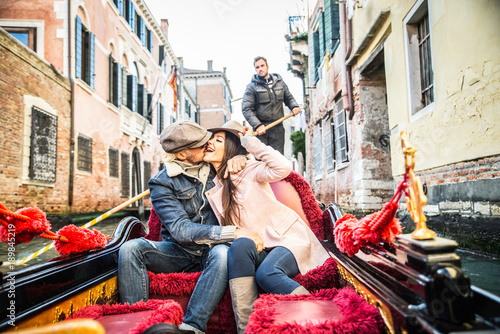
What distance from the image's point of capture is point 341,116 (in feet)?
24.4

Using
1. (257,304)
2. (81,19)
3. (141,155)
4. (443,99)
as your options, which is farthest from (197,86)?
(257,304)

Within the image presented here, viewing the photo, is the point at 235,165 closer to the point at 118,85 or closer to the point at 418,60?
the point at 418,60

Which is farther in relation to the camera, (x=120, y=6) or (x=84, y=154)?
(x=120, y=6)

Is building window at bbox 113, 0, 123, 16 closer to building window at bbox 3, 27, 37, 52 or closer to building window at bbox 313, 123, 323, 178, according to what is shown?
building window at bbox 3, 27, 37, 52

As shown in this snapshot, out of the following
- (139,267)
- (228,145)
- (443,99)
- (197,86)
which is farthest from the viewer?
(197,86)

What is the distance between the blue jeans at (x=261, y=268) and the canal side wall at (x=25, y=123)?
19.6ft

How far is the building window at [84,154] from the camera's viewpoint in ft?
28.4

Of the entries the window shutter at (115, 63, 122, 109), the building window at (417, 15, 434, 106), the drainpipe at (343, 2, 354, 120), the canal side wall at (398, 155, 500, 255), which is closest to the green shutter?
the window shutter at (115, 63, 122, 109)

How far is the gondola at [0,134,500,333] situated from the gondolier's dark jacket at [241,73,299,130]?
6.80 ft

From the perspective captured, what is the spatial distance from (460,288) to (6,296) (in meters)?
1.13

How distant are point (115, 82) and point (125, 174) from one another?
10.6ft

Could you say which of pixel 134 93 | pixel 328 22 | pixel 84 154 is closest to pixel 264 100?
pixel 328 22

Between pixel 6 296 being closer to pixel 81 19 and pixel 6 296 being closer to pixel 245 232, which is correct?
pixel 245 232

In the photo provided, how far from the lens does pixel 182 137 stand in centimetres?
176
